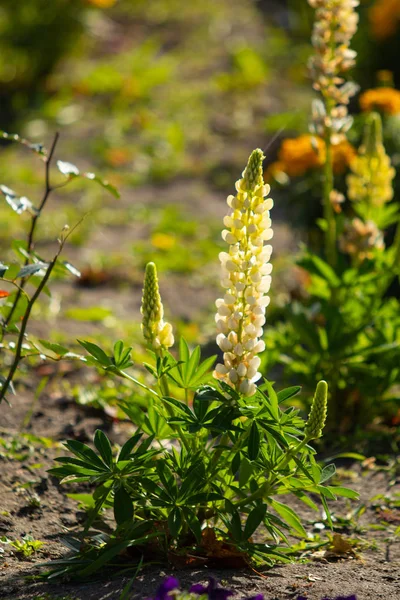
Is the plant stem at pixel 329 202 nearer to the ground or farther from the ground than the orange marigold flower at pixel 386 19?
nearer to the ground

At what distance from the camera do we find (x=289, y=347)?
10.6 ft

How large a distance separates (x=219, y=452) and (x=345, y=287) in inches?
50.6

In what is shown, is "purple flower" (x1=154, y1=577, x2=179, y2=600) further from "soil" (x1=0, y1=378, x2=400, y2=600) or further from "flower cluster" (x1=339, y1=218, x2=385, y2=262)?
"flower cluster" (x1=339, y1=218, x2=385, y2=262)

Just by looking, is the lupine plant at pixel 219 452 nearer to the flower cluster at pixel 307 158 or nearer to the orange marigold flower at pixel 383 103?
the flower cluster at pixel 307 158

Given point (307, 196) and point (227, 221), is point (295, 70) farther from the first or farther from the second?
point (227, 221)

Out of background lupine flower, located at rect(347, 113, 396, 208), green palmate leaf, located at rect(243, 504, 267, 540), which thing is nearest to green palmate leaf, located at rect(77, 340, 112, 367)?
green palmate leaf, located at rect(243, 504, 267, 540)

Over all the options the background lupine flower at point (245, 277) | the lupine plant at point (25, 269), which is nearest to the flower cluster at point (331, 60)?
the lupine plant at point (25, 269)

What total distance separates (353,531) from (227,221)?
1203 millimetres

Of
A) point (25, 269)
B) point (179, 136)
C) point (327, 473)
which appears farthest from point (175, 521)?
point (179, 136)

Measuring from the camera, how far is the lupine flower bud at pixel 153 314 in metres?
2.05

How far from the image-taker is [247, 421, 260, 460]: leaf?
6.57ft

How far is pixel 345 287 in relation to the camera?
10.5 ft

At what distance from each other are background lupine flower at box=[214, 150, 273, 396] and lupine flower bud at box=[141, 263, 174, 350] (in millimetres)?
166

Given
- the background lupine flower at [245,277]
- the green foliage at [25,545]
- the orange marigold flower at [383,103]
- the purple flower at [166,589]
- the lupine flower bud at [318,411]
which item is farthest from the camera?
the orange marigold flower at [383,103]
